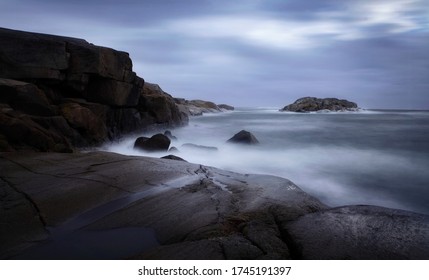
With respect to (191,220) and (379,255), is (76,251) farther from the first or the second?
(379,255)

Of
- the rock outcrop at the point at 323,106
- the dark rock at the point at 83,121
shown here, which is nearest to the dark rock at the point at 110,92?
the dark rock at the point at 83,121

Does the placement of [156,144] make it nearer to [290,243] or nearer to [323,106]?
[290,243]

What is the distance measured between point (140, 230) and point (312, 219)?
191 cm

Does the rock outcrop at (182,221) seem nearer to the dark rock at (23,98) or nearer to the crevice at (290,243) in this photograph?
the crevice at (290,243)

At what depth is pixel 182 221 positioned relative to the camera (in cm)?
311

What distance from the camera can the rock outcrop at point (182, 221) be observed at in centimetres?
258

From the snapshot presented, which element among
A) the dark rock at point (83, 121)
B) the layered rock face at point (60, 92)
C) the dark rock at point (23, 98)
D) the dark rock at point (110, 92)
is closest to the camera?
the layered rock face at point (60, 92)

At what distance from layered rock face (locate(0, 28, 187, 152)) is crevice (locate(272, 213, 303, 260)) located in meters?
5.88

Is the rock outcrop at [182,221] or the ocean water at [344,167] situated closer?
the rock outcrop at [182,221]

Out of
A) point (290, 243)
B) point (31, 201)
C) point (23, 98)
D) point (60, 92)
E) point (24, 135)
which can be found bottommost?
point (290, 243)

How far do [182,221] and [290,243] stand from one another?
45.9 inches

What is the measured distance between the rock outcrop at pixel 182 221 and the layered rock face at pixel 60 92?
2.26 m

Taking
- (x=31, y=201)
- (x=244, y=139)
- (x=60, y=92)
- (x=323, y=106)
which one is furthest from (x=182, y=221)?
(x=323, y=106)

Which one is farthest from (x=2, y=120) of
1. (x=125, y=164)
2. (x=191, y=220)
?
(x=191, y=220)
